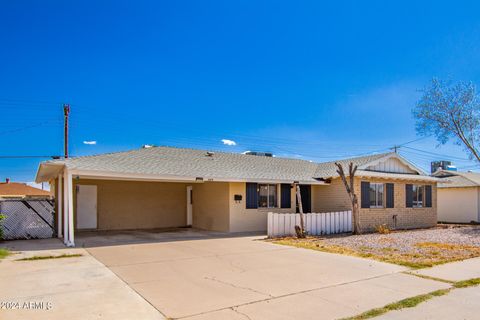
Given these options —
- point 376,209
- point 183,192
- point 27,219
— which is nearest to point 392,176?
point 376,209

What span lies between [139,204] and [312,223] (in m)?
8.44

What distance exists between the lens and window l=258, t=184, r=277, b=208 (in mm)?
16677

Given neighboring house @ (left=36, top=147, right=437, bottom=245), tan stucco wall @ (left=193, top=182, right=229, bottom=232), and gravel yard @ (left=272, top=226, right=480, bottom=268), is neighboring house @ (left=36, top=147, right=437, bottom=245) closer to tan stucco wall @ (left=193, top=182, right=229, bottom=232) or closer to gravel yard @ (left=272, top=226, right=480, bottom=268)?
tan stucco wall @ (left=193, top=182, right=229, bottom=232)

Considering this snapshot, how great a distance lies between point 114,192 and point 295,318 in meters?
14.0

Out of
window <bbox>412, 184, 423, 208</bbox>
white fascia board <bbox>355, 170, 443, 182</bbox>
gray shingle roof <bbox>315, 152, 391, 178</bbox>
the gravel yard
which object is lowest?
the gravel yard

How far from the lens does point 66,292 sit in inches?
232

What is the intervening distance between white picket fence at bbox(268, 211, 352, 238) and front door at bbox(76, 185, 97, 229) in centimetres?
826

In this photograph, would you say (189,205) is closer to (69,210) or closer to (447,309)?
(69,210)

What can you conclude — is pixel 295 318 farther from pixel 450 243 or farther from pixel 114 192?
pixel 114 192

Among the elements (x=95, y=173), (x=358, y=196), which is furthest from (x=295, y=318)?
(x=358, y=196)

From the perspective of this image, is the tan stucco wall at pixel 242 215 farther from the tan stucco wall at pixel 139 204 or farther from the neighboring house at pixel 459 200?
the neighboring house at pixel 459 200

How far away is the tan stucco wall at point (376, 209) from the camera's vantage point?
56.3 feet

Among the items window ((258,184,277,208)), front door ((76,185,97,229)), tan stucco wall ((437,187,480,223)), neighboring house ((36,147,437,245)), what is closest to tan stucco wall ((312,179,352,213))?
neighboring house ((36,147,437,245))

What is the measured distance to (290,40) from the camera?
1446 centimetres
